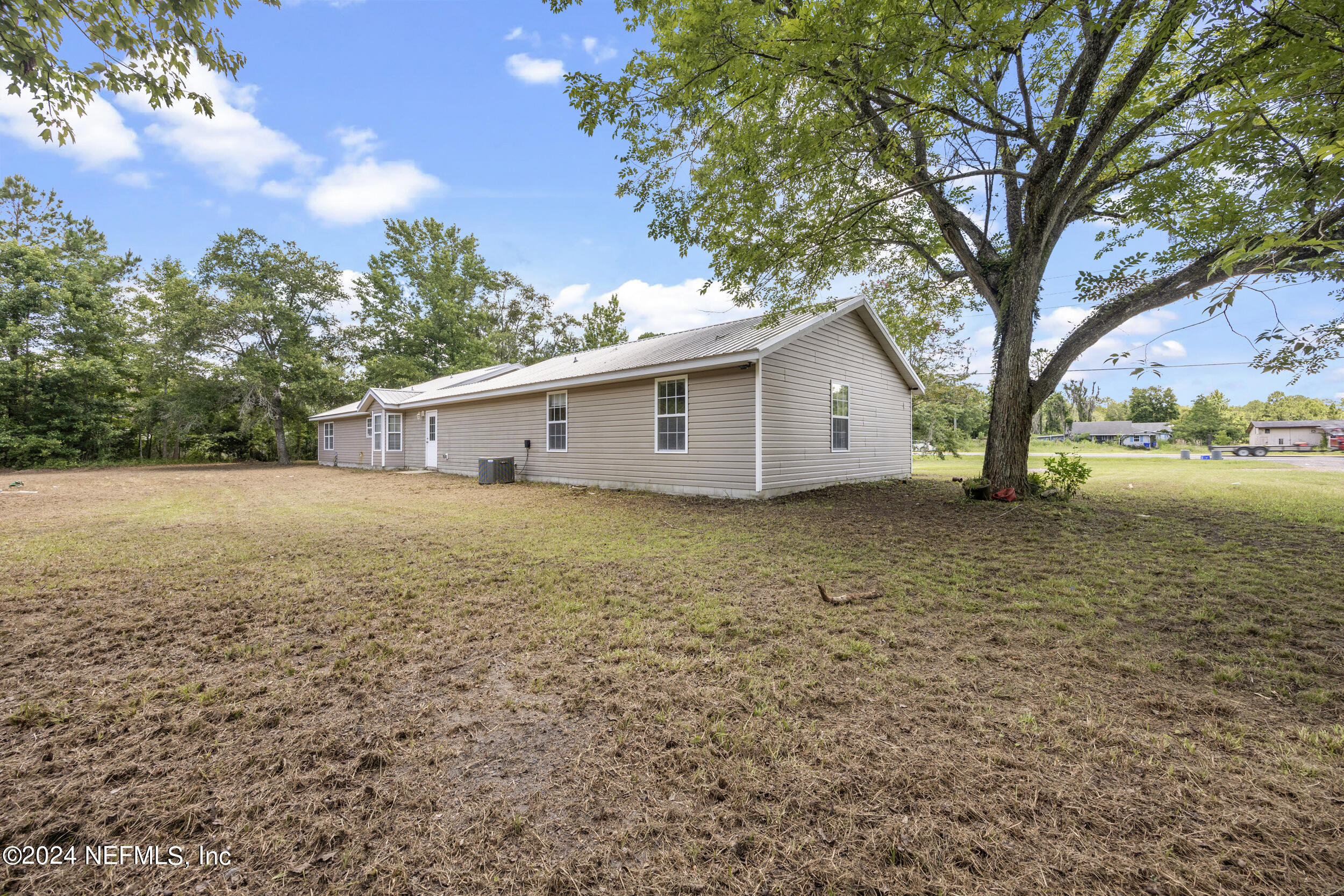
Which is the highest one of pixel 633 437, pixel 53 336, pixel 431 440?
pixel 53 336

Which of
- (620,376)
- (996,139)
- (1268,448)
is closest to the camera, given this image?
(996,139)

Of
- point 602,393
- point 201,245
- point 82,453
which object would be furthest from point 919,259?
point 82,453

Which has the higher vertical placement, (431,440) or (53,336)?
(53,336)

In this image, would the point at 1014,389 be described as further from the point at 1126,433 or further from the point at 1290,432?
the point at 1126,433

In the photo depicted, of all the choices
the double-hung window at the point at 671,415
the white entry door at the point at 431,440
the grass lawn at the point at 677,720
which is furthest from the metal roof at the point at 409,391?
the grass lawn at the point at 677,720

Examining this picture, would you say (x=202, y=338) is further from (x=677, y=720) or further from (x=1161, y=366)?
(x=1161, y=366)

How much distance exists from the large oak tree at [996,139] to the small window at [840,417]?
8.09ft

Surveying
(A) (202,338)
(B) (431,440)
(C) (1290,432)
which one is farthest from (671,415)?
(C) (1290,432)

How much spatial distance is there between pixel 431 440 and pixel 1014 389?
1726 cm

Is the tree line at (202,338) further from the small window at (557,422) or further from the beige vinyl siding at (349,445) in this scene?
the small window at (557,422)

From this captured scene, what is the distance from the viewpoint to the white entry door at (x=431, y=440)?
17.1 meters

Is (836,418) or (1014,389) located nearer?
(1014,389)

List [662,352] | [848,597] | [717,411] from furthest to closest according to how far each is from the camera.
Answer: [662,352] < [717,411] < [848,597]

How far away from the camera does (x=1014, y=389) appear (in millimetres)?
7809
